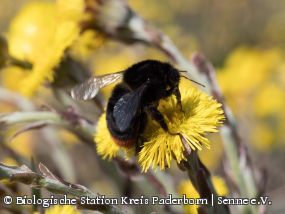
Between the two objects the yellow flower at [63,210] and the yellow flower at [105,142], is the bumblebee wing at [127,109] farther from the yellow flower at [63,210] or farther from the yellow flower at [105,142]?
the yellow flower at [63,210]

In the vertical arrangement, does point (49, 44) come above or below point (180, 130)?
above

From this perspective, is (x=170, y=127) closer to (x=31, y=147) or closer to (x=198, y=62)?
(x=198, y=62)

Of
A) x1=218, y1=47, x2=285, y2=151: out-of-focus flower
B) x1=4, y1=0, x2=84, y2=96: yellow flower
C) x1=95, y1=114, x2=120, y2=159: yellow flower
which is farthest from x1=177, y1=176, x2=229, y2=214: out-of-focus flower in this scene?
x1=218, y1=47, x2=285, y2=151: out-of-focus flower

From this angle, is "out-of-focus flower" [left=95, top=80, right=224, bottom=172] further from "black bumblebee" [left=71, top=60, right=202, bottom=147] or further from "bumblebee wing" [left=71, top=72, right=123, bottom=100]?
"bumblebee wing" [left=71, top=72, right=123, bottom=100]

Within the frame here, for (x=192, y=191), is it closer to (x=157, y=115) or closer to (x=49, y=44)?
(x=157, y=115)

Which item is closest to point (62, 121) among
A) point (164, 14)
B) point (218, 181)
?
point (218, 181)

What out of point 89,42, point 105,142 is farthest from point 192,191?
point 89,42

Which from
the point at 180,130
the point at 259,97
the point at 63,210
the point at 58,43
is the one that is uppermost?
the point at 259,97
